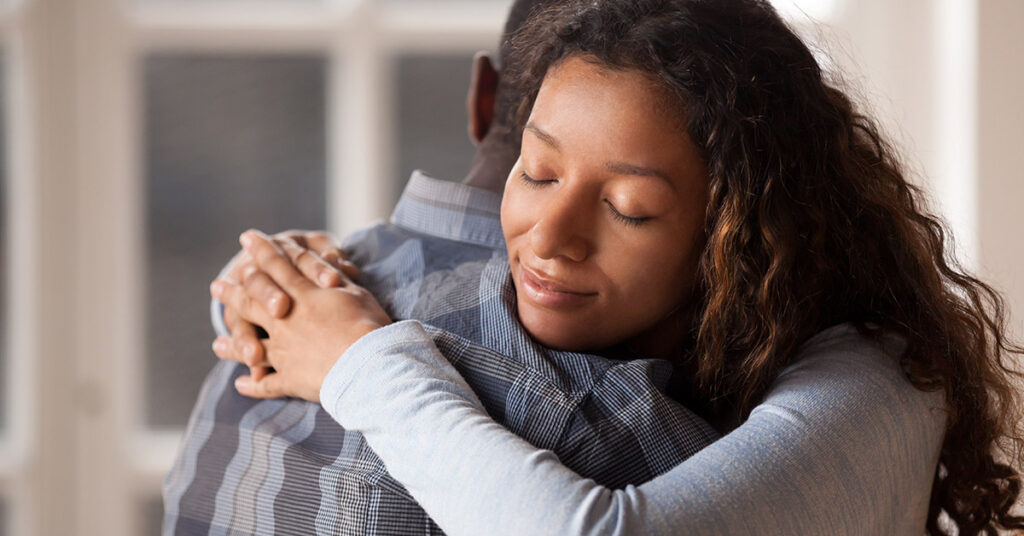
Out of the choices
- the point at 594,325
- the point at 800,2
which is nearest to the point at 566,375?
the point at 594,325

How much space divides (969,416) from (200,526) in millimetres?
777

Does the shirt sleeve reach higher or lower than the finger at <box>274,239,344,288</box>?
lower

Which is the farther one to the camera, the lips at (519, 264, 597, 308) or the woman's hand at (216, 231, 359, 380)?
the woman's hand at (216, 231, 359, 380)

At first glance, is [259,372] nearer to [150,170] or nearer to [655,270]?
[655,270]

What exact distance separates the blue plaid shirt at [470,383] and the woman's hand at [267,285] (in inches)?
1.3

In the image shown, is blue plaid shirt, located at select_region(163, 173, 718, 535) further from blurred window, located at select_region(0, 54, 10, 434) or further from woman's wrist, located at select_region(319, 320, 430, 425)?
blurred window, located at select_region(0, 54, 10, 434)

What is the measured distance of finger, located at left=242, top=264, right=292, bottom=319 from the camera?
99 centimetres

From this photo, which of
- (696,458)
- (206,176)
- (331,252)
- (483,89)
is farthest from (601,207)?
(206,176)

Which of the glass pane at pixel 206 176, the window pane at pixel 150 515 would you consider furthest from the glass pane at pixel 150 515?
the glass pane at pixel 206 176

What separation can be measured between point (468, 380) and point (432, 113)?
203 centimetres

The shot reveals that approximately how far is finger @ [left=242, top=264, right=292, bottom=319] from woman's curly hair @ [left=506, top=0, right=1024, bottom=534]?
0.33 meters

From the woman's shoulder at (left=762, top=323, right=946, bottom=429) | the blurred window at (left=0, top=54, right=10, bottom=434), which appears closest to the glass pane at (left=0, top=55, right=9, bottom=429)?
the blurred window at (left=0, top=54, right=10, bottom=434)

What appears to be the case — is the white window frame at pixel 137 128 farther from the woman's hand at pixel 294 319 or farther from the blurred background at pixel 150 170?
the woman's hand at pixel 294 319

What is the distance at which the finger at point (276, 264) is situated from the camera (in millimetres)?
1010
